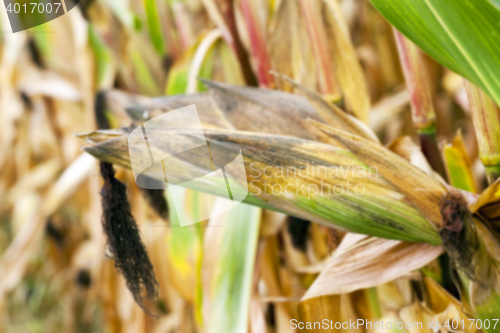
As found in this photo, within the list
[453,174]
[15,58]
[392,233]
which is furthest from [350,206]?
[15,58]

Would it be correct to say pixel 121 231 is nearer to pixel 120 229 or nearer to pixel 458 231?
pixel 120 229

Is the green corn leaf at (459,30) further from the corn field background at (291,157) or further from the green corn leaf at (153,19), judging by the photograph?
the green corn leaf at (153,19)

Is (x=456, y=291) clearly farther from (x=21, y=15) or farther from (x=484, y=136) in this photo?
(x=21, y=15)
